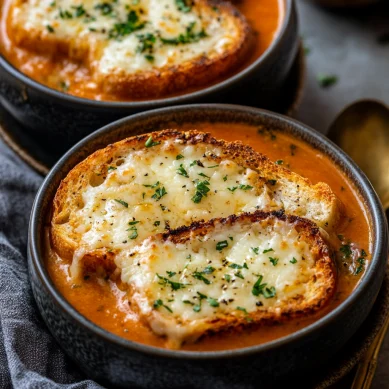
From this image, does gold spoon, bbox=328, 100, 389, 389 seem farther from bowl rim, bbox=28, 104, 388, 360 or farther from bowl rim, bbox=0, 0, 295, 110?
bowl rim, bbox=28, 104, 388, 360

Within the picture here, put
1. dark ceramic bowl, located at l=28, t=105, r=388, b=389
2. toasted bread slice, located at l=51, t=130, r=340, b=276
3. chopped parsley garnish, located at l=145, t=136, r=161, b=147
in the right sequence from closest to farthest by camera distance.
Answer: dark ceramic bowl, located at l=28, t=105, r=388, b=389 < toasted bread slice, located at l=51, t=130, r=340, b=276 < chopped parsley garnish, located at l=145, t=136, r=161, b=147

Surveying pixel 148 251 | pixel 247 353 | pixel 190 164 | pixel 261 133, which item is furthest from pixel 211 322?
pixel 261 133

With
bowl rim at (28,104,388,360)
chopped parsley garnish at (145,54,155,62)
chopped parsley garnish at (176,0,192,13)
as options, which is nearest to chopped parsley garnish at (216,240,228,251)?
bowl rim at (28,104,388,360)

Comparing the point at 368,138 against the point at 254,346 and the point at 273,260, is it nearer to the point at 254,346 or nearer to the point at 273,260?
the point at 273,260

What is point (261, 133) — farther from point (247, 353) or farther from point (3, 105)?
point (3, 105)

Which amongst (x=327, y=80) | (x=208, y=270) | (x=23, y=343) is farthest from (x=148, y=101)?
(x=327, y=80)
